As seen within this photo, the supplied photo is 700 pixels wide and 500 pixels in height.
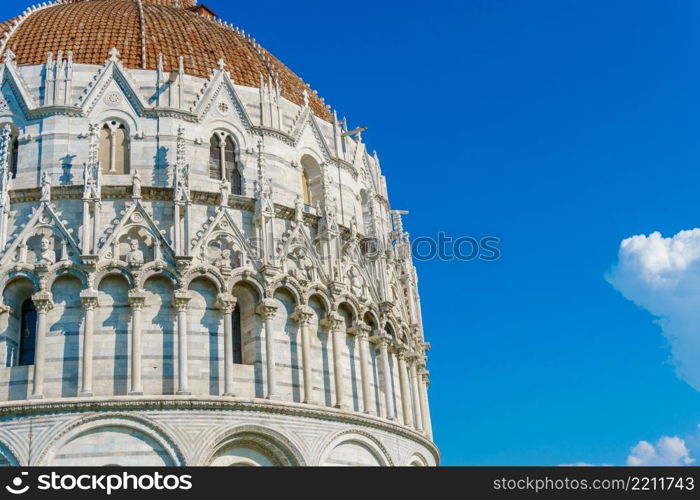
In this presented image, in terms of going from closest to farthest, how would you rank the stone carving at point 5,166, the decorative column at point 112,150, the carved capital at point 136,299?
the carved capital at point 136,299
the stone carving at point 5,166
the decorative column at point 112,150

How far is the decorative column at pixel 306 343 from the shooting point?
2783cm

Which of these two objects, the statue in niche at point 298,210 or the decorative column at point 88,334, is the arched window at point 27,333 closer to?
the decorative column at point 88,334

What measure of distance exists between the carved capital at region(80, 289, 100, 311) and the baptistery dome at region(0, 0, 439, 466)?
80mm

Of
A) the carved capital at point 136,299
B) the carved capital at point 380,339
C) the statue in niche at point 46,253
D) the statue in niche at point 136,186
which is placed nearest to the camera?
the carved capital at point 136,299

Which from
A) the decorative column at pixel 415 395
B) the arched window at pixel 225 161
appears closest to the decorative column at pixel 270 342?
the arched window at pixel 225 161

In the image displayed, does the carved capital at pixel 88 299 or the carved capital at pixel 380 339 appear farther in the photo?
the carved capital at pixel 380 339

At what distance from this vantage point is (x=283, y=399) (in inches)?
1080

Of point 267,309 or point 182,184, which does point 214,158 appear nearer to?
point 182,184

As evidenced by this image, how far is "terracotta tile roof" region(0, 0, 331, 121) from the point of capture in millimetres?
31328

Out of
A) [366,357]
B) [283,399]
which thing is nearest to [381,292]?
[366,357]

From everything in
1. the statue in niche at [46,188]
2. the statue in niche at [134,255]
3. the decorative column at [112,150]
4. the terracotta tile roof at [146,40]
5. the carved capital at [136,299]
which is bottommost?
the carved capital at [136,299]

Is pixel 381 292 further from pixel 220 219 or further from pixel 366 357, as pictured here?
pixel 220 219

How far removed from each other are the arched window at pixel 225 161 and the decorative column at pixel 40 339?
6464mm

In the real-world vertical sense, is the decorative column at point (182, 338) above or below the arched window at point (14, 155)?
below
